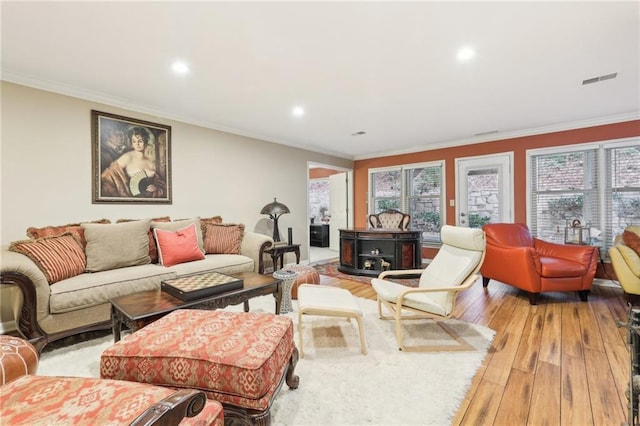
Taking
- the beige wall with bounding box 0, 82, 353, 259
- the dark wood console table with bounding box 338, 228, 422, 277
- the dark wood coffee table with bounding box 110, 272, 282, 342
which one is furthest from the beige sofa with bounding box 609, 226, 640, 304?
the beige wall with bounding box 0, 82, 353, 259

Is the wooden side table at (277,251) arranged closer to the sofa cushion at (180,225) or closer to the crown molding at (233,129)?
the sofa cushion at (180,225)

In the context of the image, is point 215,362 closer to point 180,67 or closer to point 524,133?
point 180,67

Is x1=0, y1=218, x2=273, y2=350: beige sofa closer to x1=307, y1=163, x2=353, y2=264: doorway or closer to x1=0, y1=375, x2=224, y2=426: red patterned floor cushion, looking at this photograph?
x1=0, y1=375, x2=224, y2=426: red patterned floor cushion

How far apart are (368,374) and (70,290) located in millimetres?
2407

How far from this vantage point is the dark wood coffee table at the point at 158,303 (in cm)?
182

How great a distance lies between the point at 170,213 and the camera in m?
3.82

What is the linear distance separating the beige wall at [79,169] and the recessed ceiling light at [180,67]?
1.29 m

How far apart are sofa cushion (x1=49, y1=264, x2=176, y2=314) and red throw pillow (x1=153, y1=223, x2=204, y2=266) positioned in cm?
26

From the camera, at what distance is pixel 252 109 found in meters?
3.66

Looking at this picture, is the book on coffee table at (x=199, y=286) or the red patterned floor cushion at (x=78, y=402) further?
the book on coffee table at (x=199, y=286)

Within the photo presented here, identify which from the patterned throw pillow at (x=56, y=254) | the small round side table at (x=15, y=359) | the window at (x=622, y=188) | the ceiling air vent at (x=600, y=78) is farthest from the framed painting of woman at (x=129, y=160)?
the window at (x=622, y=188)

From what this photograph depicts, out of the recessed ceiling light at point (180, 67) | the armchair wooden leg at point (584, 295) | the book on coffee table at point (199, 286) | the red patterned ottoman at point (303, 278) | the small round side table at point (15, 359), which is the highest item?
the recessed ceiling light at point (180, 67)

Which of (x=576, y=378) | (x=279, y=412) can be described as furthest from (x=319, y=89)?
(x=576, y=378)

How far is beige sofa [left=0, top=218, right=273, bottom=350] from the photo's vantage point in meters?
2.06
